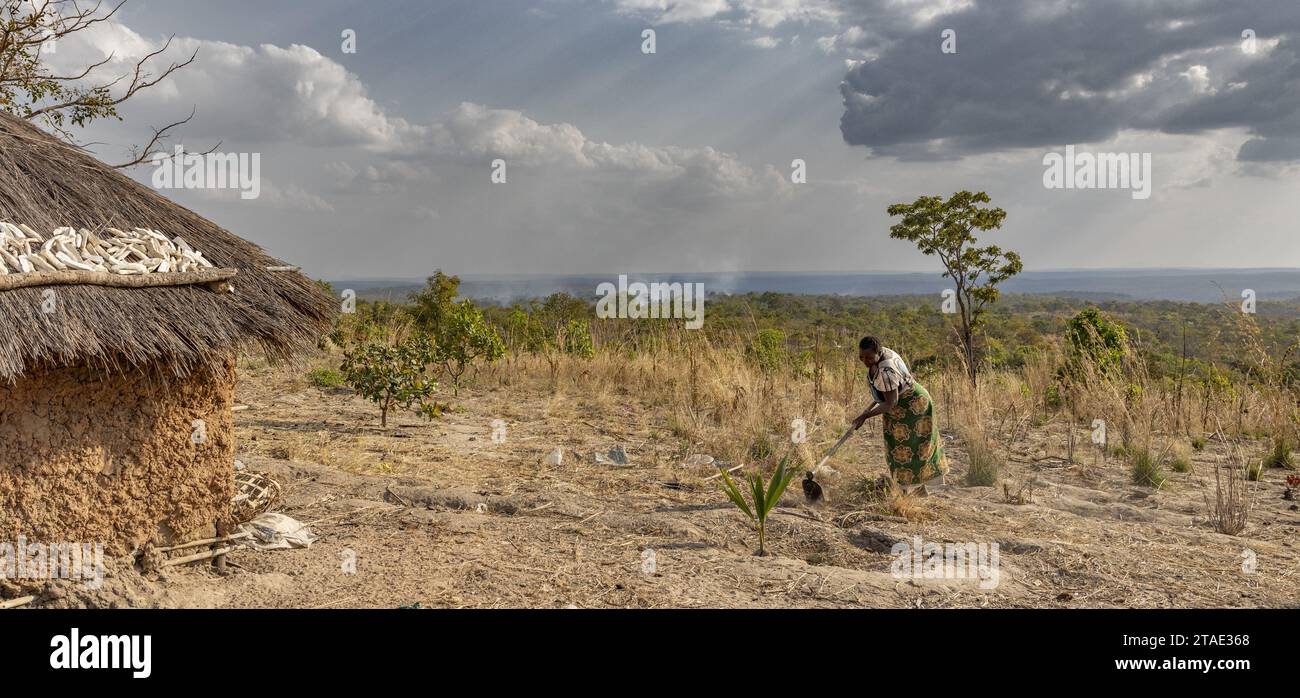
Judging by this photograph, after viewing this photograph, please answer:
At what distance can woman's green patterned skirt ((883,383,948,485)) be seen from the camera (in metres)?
5.95

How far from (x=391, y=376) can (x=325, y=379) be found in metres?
2.02

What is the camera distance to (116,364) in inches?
154

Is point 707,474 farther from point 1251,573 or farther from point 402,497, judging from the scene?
point 1251,573

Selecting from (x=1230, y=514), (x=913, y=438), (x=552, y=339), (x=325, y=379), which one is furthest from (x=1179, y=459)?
(x=325, y=379)

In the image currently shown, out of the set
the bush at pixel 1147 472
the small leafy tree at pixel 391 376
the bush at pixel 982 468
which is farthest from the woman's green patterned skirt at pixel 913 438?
the small leafy tree at pixel 391 376

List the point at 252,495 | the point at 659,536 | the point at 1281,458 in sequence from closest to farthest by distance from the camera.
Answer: the point at 252,495, the point at 659,536, the point at 1281,458

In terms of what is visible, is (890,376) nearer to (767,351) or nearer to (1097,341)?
(1097,341)

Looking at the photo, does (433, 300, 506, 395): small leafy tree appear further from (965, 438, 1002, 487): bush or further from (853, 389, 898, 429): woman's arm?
(965, 438, 1002, 487): bush

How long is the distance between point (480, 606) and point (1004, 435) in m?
6.07

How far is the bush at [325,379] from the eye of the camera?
387 inches

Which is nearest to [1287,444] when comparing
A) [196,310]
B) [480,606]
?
[480,606]

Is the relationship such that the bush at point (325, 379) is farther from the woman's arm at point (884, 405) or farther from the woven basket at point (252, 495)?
the woman's arm at point (884, 405)

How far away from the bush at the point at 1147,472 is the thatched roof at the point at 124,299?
19.3ft

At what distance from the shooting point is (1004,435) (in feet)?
28.0
